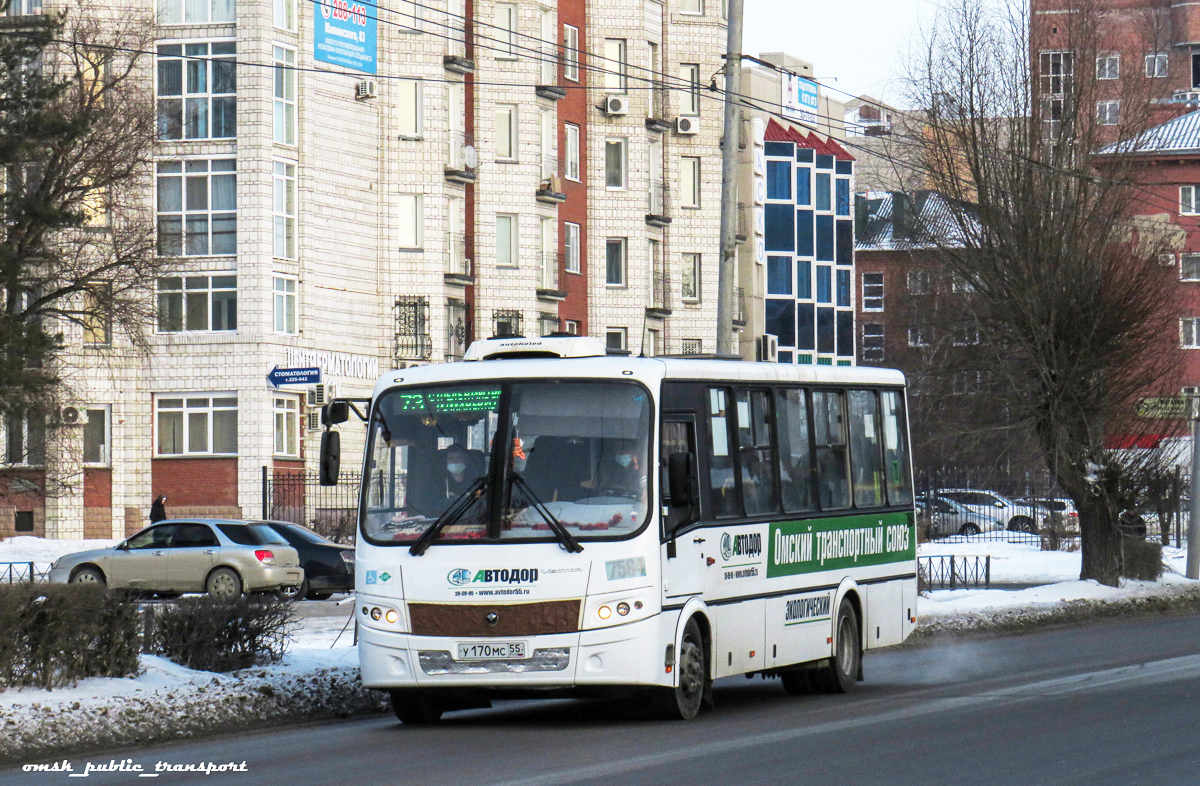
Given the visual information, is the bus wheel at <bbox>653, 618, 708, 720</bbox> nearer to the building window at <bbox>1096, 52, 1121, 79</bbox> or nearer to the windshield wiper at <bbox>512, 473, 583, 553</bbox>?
the windshield wiper at <bbox>512, 473, 583, 553</bbox>

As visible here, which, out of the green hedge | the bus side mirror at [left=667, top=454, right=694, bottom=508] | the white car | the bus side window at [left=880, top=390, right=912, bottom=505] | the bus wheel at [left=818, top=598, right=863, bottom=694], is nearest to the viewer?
the green hedge

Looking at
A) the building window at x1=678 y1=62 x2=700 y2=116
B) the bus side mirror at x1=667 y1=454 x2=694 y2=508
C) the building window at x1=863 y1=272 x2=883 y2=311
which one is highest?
the building window at x1=678 y1=62 x2=700 y2=116

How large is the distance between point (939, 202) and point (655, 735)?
2224cm

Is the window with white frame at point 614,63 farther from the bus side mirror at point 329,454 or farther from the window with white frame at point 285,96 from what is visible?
the bus side mirror at point 329,454

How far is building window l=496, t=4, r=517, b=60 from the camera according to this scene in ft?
194

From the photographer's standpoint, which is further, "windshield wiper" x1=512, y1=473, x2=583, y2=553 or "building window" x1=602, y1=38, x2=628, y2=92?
"building window" x1=602, y1=38, x2=628, y2=92

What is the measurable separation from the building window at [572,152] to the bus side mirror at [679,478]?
4897 centimetres

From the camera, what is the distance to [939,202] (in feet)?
112

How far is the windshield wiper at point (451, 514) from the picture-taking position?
13922 millimetres

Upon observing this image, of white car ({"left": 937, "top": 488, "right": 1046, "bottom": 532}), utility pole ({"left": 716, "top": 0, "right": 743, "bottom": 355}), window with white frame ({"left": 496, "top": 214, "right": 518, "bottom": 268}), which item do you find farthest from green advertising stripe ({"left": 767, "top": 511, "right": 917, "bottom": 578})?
white car ({"left": 937, "top": 488, "right": 1046, "bottom": 532})

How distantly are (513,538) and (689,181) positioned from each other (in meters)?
54.8

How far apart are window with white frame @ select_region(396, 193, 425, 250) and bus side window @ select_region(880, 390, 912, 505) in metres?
38.1

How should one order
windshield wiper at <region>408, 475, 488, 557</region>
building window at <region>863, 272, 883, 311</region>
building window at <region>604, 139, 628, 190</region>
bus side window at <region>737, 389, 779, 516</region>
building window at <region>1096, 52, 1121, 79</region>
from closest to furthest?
1. windshield wiper at <region>408, 475, 488, 557</region>
2. bus side window at <region>737, 389, 779, 516</region>
3. building window at <region>1096, 52, 1121, 79</region>
4. building window at <region>604, 139, 628, 190</region>
5. building window at <region>863, 272, 883, 311</region>

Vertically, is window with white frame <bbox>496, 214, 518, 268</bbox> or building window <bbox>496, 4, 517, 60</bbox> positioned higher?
building window <bbox>496, 4, 517, 60</bbox>
